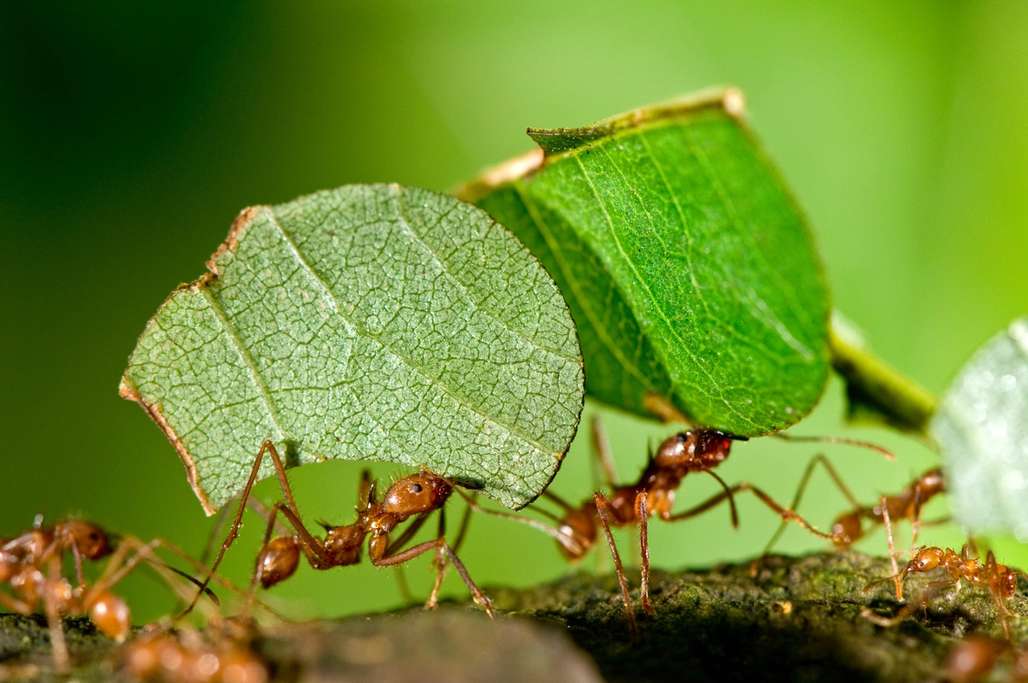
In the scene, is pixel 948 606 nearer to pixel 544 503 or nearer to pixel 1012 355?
pixel 1012 355

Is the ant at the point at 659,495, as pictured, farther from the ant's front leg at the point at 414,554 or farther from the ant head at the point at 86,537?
the ant head at the point at 86,537

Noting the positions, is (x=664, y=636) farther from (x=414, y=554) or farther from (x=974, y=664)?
(x=414, y=554)

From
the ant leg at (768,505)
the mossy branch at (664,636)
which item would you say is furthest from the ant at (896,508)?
the mossy branch at (664,636)

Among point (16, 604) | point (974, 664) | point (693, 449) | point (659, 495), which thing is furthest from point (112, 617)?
point (659, 495)

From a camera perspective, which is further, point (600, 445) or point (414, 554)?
point (600, 445)

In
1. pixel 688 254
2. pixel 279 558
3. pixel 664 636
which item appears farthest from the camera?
pixel 279 558

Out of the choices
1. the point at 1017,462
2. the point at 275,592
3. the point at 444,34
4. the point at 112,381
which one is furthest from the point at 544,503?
the point at 1017,462

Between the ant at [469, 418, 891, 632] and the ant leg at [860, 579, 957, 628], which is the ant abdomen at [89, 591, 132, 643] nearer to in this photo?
the ant at [469, 418, 891, 632]
